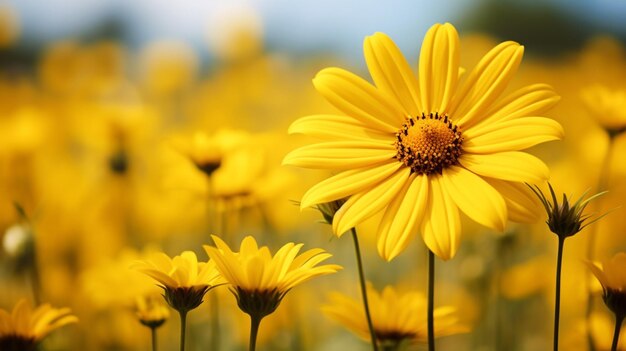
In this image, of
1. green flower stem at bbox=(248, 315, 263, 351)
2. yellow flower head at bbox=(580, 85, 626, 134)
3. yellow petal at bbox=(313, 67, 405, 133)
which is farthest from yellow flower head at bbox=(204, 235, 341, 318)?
yellow flower head at bbox=(580, 85, 626, 134)

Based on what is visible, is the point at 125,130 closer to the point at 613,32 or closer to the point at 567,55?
the point at 613,32

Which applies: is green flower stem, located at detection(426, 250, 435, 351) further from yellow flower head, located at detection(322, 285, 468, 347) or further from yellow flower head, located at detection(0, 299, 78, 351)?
yellow flower head, located at detection(0, 299, 78, 351)

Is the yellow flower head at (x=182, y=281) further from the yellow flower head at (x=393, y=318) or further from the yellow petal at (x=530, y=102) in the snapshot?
the yellow petal at (x=530, y=102)

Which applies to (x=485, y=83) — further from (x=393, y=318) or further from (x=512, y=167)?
(x=393, y=318)

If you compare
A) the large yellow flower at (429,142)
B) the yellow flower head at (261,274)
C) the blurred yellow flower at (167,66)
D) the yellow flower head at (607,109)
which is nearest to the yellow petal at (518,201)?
the large yellow flower at (429,142)

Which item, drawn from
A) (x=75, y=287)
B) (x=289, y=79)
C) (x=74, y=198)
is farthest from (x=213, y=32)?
(x=75, y=287)

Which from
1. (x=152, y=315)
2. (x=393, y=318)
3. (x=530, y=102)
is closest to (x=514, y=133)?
(x=530, y=102)
